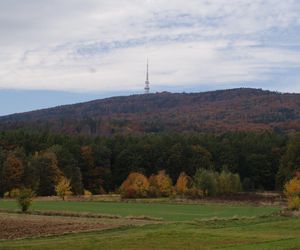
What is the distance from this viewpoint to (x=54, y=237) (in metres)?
35.4

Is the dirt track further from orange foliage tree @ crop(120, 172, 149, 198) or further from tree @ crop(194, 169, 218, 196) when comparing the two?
tree @ crop(194, 169, 218, 196)

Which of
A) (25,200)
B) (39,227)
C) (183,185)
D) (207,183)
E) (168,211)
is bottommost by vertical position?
(39,227)

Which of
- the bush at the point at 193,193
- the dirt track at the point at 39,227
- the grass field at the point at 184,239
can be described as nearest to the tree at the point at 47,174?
the bush at the point at 193,193

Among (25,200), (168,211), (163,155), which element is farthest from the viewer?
(163,155)

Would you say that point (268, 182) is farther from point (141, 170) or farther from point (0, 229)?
point (0, 229)

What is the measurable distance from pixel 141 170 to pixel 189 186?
15820mm

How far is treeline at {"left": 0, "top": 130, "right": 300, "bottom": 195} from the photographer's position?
11162cm

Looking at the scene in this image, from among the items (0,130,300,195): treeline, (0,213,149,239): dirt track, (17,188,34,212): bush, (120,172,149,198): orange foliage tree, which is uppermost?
(0,130,300,195): treeline

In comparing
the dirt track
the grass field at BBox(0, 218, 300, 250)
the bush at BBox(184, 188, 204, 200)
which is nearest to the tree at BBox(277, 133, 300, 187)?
the bush at BBox(184, 188, 204, 200)

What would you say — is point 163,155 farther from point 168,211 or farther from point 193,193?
point 168,211

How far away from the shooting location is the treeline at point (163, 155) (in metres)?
112

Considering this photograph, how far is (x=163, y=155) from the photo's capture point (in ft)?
398

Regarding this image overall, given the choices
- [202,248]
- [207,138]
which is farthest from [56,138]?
[202,248]

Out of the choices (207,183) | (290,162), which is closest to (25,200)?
(207,183)
